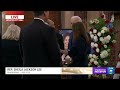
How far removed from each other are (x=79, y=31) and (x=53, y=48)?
0.38m

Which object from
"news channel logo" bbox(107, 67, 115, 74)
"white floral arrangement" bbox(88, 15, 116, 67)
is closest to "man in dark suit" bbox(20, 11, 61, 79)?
"white floral arrangement" bbox(88, 15, 116, 67)

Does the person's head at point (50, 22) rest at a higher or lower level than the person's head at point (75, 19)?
lower

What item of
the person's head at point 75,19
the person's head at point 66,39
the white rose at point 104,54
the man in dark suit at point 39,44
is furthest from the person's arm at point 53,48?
the white rose at point 104,54

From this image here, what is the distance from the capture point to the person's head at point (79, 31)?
2359 millimetres

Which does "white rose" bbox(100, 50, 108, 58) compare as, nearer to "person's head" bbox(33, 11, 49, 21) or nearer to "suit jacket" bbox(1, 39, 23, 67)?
"person's head" bbox(33, 11, 49, 21)

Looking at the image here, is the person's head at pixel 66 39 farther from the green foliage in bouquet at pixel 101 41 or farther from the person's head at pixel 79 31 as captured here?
the green foliage in bouquet at pixel 101 41

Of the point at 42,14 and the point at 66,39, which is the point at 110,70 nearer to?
the point at 66,39

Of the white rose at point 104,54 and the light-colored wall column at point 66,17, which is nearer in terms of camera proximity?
the light-colored wall column at point 66,17

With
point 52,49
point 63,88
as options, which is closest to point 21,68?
point 52,49

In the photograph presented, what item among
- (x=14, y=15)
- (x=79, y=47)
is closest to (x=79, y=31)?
(x=79, y=47)

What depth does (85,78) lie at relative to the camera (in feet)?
7.84

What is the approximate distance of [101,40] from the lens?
2.48m

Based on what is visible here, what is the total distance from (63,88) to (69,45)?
1.72 ft
